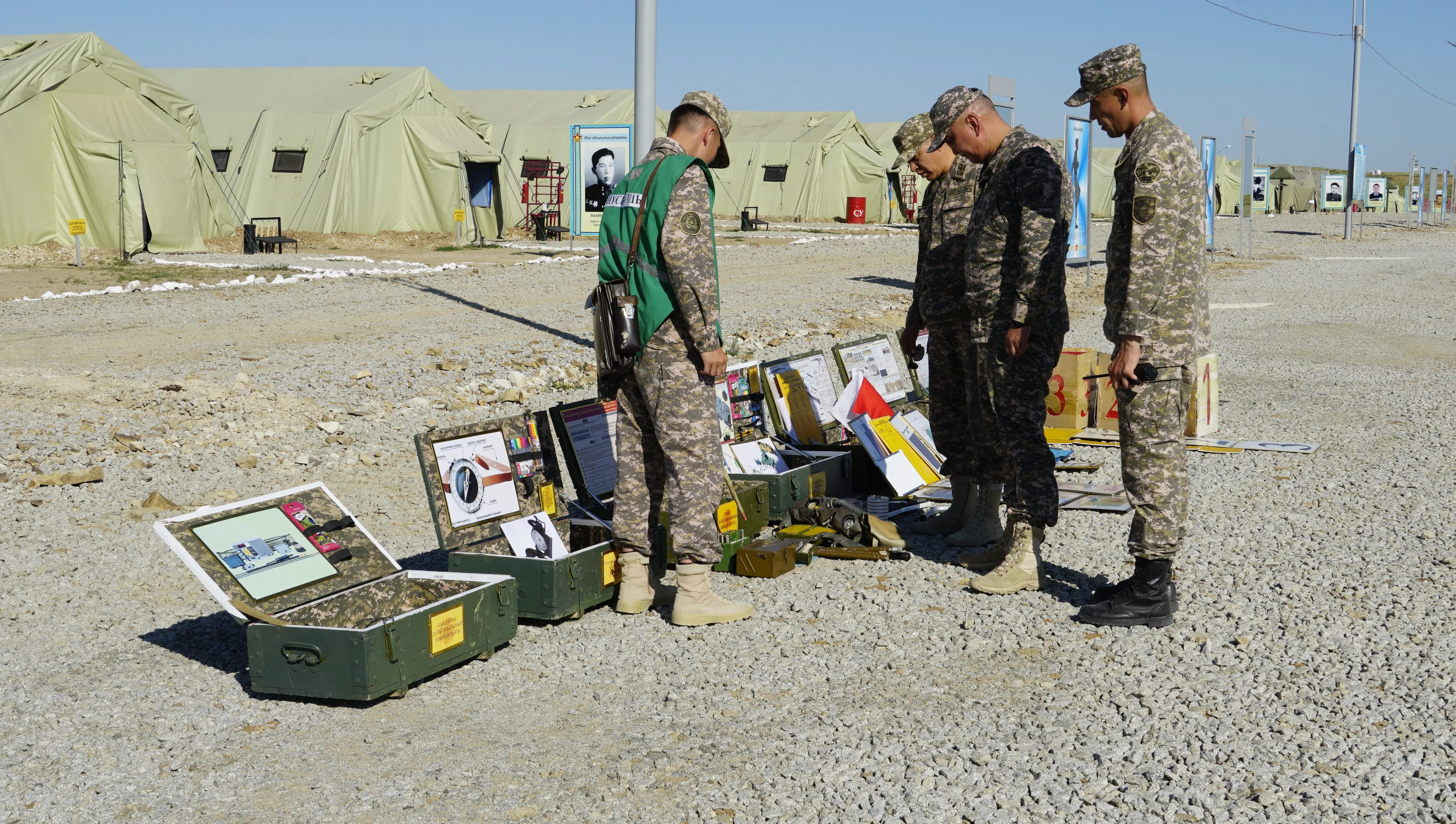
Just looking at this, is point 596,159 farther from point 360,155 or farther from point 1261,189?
point 1261,189

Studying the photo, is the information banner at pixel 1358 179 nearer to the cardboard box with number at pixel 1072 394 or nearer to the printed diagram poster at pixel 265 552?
the cardboard box with number at pixel 1072 394

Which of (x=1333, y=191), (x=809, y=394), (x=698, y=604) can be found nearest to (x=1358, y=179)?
(x=1333, y=191)

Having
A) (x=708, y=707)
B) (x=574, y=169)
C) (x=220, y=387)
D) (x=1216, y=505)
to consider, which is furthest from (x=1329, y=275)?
(x=708, y=707)

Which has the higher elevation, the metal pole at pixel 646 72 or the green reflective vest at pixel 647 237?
the metal pole at pixel 646 72

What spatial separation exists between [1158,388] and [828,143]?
36.5 m

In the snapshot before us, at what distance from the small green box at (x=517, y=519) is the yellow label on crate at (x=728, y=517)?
52cm

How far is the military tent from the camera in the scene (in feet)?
112

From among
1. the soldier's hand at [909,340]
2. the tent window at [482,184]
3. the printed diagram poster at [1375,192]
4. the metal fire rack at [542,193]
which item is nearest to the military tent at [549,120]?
the metal fire rack at [542,193]

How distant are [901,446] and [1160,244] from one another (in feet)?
8.44

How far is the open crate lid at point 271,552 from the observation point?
400 centimetres

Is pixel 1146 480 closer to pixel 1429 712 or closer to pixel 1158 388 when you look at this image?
pixel 1158 388

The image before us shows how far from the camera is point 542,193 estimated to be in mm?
32219

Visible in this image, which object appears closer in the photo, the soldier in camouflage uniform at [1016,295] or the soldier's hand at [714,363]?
the soldier's hand at [714,363]

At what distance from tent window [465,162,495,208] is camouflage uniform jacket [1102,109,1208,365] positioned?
25535 millimetres
